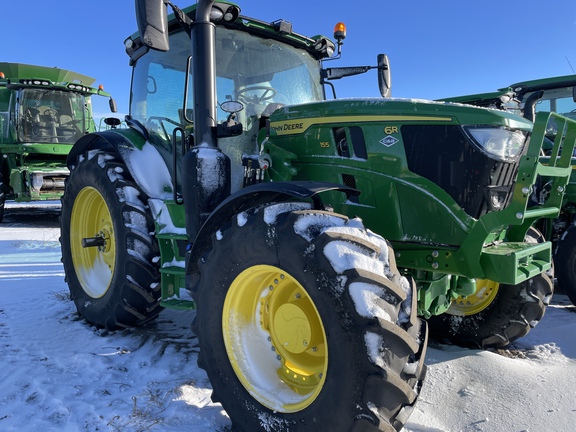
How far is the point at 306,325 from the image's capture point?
7.46ft

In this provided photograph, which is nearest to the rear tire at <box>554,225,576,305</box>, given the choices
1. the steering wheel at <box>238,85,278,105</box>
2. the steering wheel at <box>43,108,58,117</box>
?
the steering wheel at <box>238,85,278,105</box>

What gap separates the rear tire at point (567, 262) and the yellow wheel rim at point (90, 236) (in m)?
4.42

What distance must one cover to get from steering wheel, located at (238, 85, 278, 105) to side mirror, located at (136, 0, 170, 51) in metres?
1.02

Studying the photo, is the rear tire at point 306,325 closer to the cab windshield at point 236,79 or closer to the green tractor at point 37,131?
the cab windshield at point 236,79

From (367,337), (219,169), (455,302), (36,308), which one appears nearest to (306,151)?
(219,169)

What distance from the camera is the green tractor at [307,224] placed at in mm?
1971

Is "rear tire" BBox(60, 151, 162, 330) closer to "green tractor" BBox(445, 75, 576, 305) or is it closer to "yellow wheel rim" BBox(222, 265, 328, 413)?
"yellow wheel rim" BBox(222, 265, 328, 413)

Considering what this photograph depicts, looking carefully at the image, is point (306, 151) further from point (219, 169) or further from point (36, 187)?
point (36, 187)

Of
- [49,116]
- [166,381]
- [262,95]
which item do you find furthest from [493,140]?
[49,116]

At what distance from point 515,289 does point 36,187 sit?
32.3ft

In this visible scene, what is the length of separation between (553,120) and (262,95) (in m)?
2.96

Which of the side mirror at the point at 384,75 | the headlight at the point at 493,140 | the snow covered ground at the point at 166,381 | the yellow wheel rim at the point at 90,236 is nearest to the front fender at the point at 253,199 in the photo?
the headlight at the point at 493,140

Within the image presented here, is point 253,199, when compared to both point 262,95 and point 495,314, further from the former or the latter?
point 495,314

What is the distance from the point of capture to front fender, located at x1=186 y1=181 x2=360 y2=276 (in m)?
2.34
